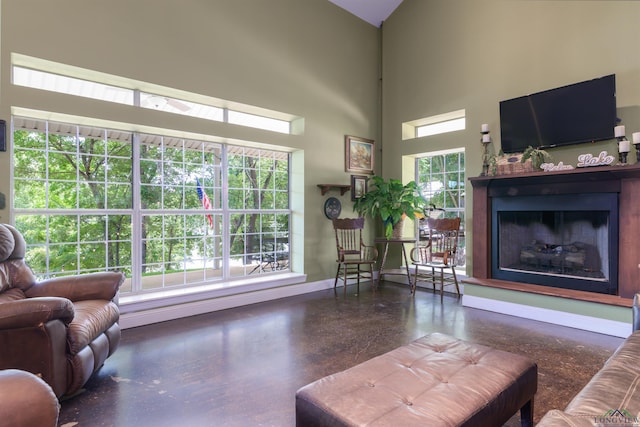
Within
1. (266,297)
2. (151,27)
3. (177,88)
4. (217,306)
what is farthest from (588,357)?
(151,27)

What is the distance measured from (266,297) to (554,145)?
156 inches

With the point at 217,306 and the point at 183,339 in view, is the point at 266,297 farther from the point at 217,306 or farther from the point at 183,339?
the point at 183,339

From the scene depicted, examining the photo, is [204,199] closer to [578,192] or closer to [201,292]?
[201,292]

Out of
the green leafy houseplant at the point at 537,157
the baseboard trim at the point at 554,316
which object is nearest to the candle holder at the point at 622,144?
the green leafy houseplant at the point at 537,157

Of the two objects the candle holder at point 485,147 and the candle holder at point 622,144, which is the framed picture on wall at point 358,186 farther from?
the candle holder at point 622,144

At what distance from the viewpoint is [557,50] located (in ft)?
12.7

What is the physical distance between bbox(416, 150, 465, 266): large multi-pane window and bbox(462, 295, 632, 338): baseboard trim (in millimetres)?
986

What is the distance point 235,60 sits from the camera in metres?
4.09

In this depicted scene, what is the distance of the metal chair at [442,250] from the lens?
4488mm

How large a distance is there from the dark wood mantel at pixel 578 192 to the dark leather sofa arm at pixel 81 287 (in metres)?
3.97

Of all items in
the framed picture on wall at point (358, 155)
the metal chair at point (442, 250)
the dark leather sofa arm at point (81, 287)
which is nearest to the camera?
the dark leather sofa arm at point (81, 287)

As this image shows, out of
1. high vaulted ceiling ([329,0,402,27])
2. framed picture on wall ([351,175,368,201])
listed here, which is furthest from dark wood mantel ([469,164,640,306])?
high vaulted ceiling ([329,0,402,27])

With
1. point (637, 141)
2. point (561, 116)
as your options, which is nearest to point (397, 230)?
point (561, 116)

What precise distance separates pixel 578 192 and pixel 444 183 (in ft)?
6.12
